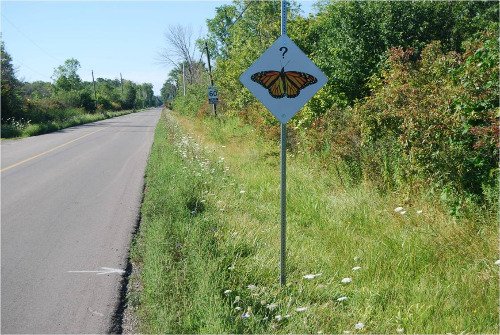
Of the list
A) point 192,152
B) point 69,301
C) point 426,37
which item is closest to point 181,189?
point 69,301

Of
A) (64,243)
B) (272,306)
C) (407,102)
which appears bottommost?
(64,243)

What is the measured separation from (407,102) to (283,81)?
3170 millimetres

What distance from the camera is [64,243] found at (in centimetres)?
560

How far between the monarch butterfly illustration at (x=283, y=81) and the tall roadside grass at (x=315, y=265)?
1.67 m

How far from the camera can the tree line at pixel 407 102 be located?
17.5 feet

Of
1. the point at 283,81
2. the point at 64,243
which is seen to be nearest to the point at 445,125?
the point at 283,81

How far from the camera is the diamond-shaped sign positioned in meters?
3.89

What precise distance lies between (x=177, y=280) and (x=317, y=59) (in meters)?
8.97

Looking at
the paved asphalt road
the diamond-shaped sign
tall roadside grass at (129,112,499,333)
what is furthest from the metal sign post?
the paved asphalt road

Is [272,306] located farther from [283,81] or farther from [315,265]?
[283,81]

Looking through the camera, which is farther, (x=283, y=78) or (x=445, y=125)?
(x=445, y=125)

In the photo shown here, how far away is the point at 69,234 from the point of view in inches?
235

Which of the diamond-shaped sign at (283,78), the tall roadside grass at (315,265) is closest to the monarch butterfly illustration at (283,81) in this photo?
the diamond-shaped sign at (283,78)

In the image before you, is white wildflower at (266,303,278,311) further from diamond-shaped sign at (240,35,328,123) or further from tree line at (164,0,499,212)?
tree line at (164,0,499,212)
